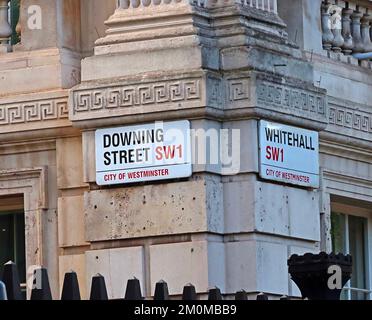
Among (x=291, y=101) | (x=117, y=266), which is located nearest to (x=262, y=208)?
(x=291, y=101)

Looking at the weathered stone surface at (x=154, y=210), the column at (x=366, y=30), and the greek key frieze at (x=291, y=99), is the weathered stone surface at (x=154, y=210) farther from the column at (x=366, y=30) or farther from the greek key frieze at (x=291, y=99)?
the column at (x=366, y=30)

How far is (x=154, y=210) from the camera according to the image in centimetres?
2461

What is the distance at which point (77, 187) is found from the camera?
2536 cm

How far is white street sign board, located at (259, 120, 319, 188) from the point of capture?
24.7m

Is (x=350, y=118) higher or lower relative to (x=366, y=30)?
lower

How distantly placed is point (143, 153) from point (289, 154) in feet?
4.59

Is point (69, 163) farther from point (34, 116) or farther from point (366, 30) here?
point (366, 30)

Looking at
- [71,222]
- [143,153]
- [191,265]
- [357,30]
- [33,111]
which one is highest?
[357,30]

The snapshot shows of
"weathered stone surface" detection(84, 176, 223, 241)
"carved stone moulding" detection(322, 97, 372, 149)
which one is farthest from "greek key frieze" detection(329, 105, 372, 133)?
"weathered stone surface" detection(84, 176, 223, 241)

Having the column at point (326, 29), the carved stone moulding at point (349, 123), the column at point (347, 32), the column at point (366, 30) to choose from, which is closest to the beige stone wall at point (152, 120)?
the carved stone moulding at point (349, 123)

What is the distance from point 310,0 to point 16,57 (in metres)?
A: 2.93

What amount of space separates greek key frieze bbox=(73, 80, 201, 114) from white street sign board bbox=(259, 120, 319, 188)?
30.1 inches
